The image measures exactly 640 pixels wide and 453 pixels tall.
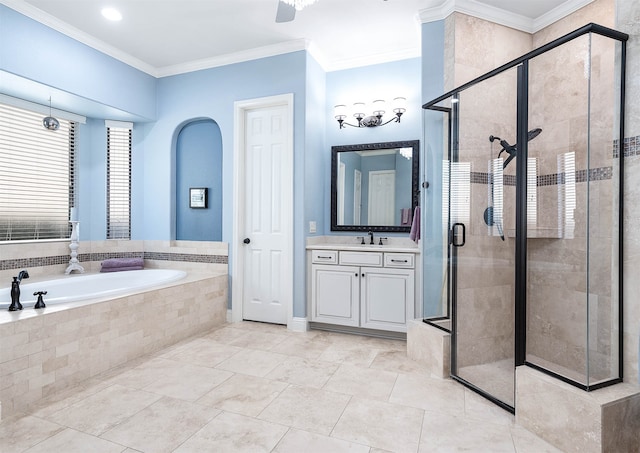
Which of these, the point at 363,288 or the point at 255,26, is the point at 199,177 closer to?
the point at 255,26

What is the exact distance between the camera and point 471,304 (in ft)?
8.34

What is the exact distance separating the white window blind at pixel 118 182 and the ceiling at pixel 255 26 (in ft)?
2.89

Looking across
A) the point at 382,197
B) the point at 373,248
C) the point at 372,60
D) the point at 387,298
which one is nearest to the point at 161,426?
the point at 387,298

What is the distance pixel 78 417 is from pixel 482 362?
2627 millimetres

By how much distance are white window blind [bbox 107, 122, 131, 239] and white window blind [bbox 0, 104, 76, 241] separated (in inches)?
14.6

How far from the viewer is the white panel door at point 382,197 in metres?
3.66

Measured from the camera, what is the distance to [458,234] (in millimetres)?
2578

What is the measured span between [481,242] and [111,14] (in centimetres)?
362

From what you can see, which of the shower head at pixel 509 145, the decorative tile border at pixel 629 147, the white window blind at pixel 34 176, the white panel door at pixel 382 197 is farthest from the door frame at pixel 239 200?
the decorative tile border at pixel 629 147

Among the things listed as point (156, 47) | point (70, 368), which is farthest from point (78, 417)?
point (156, 47)

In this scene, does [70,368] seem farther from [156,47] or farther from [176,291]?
[156,47]

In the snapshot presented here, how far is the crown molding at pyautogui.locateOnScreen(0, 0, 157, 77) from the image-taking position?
281cm

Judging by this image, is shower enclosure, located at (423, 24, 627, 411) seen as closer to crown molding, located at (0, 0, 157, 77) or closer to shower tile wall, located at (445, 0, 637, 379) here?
shower tile wall, located at (445, 0, 637, 379)

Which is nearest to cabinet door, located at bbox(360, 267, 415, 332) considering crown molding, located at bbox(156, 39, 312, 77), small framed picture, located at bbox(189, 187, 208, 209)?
small framed picture, located at bbox(189, 187, 208, 209)
